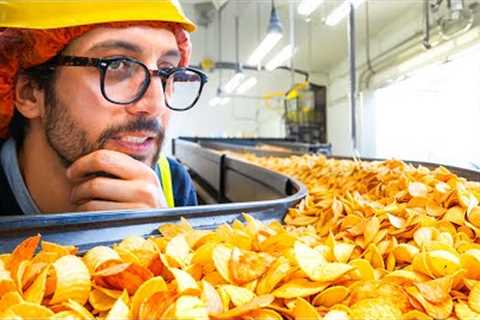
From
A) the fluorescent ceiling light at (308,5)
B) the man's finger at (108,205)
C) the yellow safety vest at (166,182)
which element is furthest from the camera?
the fluorescent ceiling light at (308,5)

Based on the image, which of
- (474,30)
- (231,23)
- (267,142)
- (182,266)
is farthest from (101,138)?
(231,23)

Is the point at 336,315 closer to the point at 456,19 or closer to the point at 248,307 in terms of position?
the point at 248,307

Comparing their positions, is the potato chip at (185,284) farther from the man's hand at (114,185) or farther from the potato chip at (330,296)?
the man's hand at (114,185)

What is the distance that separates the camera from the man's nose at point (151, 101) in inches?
31.9

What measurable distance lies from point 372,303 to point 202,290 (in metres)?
0.17

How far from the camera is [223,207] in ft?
2.35

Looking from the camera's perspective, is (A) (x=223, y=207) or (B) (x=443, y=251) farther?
(A) (x=223, y=207)

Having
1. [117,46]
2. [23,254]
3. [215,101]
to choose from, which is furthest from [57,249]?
[215,101]

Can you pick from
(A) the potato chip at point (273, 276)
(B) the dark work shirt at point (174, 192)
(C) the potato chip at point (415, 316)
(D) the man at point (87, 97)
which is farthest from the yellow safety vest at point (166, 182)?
(C) the potato chip at point (415, 316)

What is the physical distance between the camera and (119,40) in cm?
81

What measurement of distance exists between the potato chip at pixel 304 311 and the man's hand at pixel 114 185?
1.40 feet

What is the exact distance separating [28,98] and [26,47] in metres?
0.12

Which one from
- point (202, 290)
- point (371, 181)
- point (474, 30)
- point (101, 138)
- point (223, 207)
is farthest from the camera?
Result: point (474, 30)

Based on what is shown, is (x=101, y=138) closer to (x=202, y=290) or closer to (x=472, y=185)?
(x=202, y=290)
